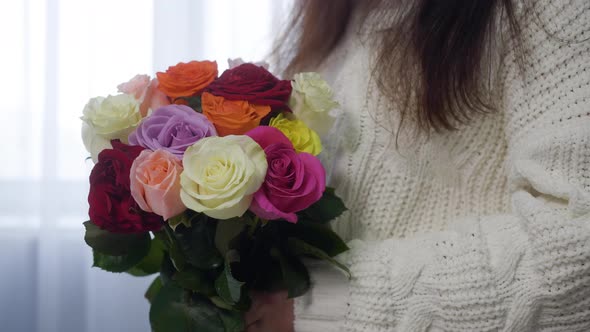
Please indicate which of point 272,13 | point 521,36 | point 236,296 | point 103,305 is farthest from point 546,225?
point 103,305

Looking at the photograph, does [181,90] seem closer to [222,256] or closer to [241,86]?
[241,86]

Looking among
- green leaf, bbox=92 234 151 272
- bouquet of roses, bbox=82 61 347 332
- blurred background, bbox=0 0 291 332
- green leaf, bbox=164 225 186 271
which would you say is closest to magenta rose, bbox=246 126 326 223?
bouquet of roses, bbox=82 61 347 332

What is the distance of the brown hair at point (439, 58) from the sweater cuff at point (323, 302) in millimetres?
217

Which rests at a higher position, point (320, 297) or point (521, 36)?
point (521, 36)

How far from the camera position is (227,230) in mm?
556

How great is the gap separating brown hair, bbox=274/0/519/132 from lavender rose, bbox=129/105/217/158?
0.24 m

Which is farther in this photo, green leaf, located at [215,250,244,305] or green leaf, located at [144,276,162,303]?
green leaf, located at [144,276,162,303]

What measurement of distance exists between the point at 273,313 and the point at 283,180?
22cm

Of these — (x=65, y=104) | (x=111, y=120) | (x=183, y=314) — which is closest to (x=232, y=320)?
(x=183, y=314)

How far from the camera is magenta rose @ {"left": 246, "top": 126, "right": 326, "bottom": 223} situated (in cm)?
52

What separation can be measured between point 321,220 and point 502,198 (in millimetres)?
240

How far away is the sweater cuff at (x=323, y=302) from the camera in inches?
24.2

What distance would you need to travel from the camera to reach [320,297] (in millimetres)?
629

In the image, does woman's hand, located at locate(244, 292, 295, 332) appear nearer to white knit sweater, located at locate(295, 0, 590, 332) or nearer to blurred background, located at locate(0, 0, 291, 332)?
white knit sweater, located at locate(295, 0, 590, 332)
